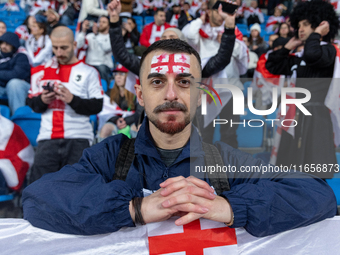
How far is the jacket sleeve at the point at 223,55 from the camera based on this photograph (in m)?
2.63

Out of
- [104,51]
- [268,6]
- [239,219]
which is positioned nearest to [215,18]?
[239,219]

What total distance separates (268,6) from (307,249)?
425 inches

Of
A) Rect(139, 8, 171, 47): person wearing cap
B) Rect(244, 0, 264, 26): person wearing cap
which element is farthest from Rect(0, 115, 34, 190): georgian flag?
Rect(244, 0, 264, 26): person wearing cap

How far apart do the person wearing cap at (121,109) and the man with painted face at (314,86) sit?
5.76 feet

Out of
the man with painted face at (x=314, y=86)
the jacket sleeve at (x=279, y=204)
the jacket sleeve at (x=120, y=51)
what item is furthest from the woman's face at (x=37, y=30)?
the jacket sleeve at (x=279, y=204)

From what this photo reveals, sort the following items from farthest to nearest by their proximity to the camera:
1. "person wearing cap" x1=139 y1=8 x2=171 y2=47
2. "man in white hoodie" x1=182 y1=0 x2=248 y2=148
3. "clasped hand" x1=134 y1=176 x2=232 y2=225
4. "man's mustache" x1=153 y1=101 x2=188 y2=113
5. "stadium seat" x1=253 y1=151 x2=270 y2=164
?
"person wearing cap" x1=139 y1=8 x2=171 y2=47
"stadium seat" x1=253 y1=151 x2=270 y2=164
"man in white hoodie" x1=182 y1=0 x2=248 y2=148
"man's mustache" x1=153 y1=101 x2=188 y2=113
"clasped hand" x1=134 y1=176 x2=232 y2=225

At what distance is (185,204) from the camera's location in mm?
1001

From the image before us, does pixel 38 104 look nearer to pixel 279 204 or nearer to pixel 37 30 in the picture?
pixel 279 204

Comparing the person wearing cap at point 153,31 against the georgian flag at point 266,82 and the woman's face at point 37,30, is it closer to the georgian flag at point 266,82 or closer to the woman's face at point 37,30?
the woman's face at point 37,30

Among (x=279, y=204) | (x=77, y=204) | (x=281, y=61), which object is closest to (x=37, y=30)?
(x=281, y=61)

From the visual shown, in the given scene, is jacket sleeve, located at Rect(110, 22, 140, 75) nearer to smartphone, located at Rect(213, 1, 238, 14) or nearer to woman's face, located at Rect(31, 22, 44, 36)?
smartphone, located at Rect(213, 1, 238, 14)

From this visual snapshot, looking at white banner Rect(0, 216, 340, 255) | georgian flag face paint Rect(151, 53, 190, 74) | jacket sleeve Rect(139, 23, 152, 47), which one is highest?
jacket sleeve Rect(139, 23, 152, 47)

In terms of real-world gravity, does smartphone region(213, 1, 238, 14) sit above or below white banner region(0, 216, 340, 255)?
above

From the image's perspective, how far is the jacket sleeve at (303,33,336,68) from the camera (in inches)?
100.0
